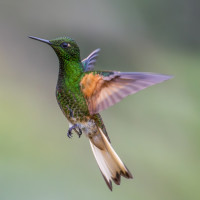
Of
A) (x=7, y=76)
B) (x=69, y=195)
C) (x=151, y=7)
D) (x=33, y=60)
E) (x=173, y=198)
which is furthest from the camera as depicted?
(x=151, y=7)

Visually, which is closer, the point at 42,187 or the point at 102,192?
the point at 42,187

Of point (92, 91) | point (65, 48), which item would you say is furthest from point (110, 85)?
point (65, 48)

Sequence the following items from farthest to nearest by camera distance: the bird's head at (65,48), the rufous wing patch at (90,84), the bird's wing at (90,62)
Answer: the bird's wing at (90,62) < the bird's head at (65,48) < the rufous wing patch at (90,84)

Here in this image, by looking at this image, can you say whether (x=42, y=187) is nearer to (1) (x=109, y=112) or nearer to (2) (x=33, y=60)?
(1) (x=109, y=112)

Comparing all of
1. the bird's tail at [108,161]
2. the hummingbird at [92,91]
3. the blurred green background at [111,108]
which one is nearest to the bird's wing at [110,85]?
the hummingbird at [92,91]

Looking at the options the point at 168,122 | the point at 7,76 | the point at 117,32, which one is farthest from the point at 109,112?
the point at 117,32

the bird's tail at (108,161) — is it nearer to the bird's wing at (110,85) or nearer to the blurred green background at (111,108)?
the bird's wing at (110,85)

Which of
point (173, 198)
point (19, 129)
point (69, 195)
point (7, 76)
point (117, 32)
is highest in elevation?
point (117, 32)

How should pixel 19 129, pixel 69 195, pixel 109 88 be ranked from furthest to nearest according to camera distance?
pixel 19 129 → pixel 69 195 → pixel 109 88
